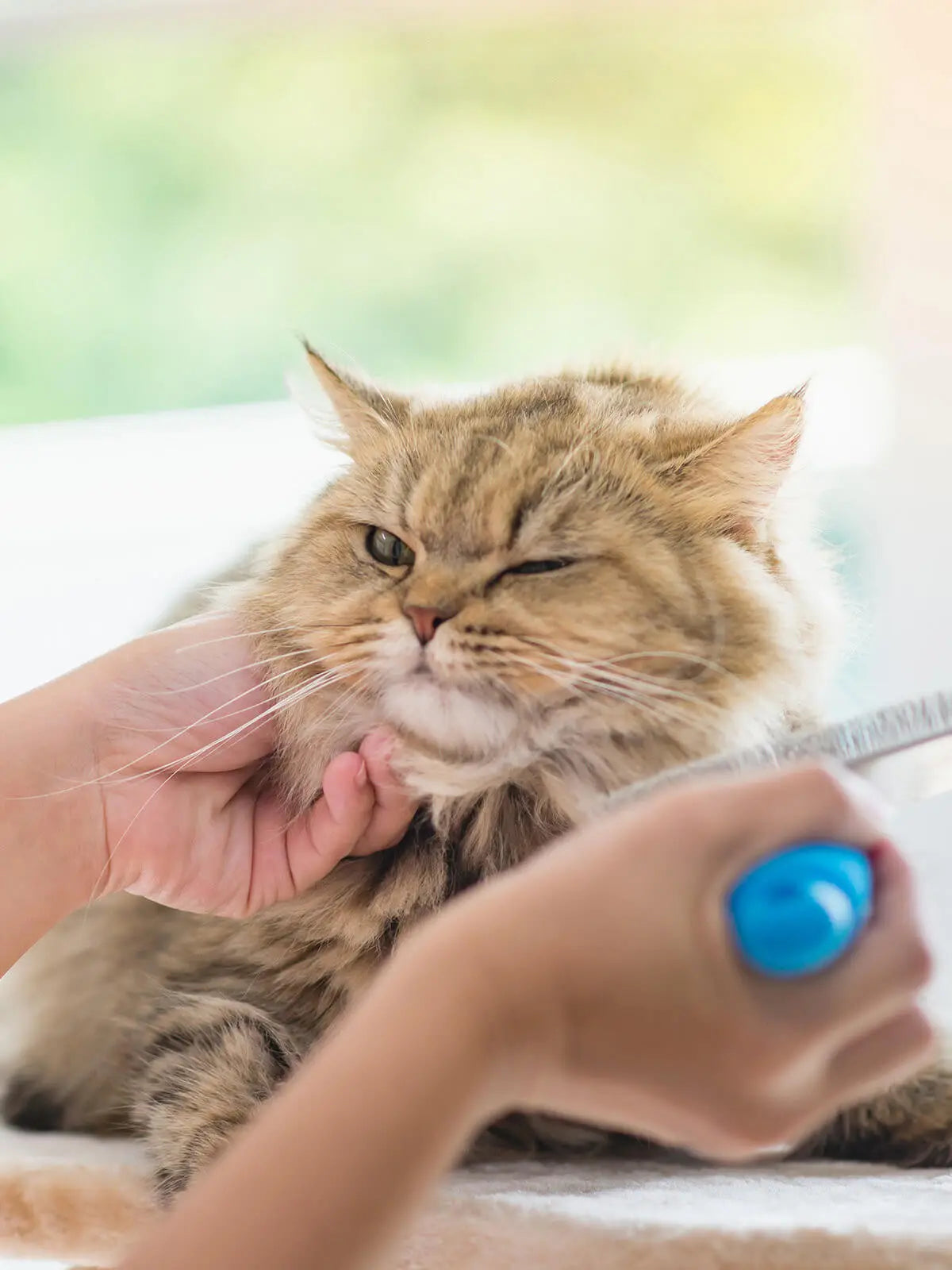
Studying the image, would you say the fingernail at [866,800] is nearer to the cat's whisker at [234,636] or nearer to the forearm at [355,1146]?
the forearm at [355,1146]

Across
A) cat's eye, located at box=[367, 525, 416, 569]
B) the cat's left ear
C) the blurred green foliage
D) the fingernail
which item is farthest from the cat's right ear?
the blurred green foliage

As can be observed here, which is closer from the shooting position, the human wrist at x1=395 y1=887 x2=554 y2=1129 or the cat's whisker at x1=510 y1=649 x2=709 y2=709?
the human wrist at x1=395 y1=887 x2=554 y2=1129

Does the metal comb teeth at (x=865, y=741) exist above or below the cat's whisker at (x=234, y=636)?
below

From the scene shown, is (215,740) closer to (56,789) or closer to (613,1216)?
(56,789)

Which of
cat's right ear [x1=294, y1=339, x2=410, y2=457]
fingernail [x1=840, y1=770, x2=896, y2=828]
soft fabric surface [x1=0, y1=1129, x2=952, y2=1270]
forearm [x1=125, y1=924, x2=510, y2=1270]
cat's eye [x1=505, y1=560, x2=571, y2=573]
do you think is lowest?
soft fabric surface [x1=0, y1=1129, x2=952, y2=1270]

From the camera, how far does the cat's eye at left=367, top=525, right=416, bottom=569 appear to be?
1386 mm

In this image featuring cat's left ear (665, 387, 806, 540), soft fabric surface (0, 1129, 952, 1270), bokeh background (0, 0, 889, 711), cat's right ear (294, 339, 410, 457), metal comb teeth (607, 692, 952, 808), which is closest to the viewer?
metal comb teeth (607, 692, 952, 808)

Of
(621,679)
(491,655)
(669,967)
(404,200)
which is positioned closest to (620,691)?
(621,679)

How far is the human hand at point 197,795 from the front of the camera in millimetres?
1339

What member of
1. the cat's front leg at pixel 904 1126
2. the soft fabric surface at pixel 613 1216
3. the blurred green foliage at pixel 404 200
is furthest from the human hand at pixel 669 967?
the blurred green foliage at pixel 404 200

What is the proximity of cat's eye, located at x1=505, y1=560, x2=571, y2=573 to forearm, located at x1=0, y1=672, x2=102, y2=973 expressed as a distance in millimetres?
495

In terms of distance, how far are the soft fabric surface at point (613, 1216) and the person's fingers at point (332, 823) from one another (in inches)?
13.6

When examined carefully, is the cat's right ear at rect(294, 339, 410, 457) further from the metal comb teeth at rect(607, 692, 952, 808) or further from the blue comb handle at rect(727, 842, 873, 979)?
the blue comb handle at rect(727, 842, 873, 979)

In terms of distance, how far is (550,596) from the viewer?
1225mm
